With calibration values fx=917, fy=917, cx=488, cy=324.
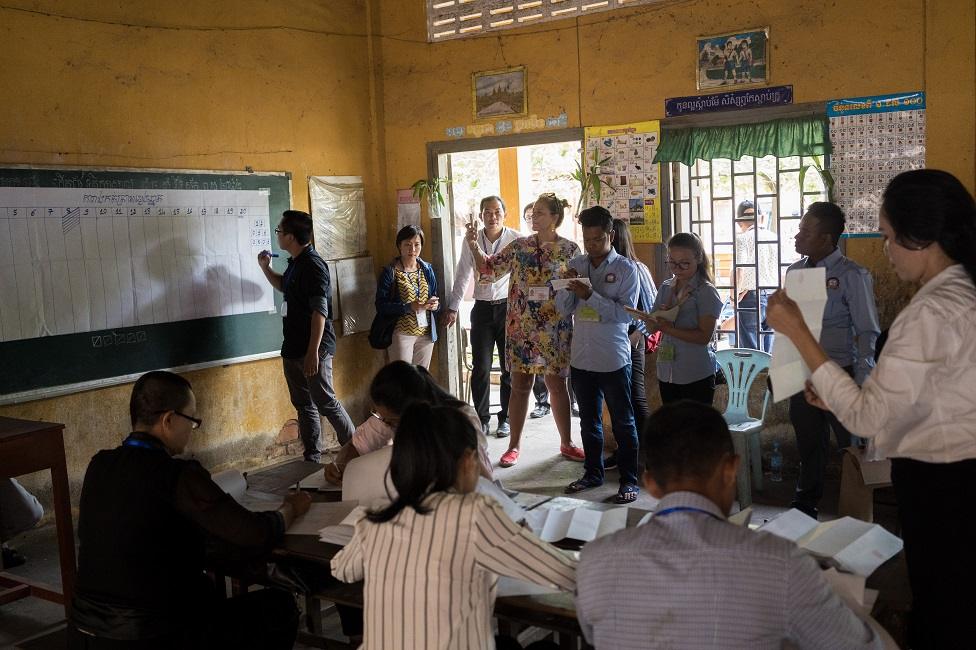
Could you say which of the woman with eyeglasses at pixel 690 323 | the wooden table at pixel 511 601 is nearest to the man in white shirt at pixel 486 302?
the woman with eyeglasses at pixel 690 323

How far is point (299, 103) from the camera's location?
6.47 metres

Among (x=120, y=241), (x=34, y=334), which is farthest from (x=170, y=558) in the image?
(x=120, y=241)

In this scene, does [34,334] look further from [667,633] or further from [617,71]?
[667,633]

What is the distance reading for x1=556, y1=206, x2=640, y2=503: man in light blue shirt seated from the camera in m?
4.86

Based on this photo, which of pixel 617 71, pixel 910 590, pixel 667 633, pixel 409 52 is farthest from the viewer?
pixel 409 52

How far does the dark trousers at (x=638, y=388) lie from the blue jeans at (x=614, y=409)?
415 mm

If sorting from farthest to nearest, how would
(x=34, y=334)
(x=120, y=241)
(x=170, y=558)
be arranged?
(x=120, y=241), (x=34, y=334), (x=170, y=558)

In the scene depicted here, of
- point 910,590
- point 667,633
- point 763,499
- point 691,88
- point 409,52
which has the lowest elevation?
point 763,499

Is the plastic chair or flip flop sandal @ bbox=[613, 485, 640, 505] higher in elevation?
the plastic chair

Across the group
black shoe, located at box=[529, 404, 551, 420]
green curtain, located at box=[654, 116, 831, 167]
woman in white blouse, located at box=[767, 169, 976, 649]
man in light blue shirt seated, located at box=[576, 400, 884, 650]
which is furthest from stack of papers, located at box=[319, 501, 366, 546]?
black shoe, located at box=[529, 404, 551, 420]

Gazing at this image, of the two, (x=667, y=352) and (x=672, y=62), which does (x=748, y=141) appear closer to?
(x=672, y=62)

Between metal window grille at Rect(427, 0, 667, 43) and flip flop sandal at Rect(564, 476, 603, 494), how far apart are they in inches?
110

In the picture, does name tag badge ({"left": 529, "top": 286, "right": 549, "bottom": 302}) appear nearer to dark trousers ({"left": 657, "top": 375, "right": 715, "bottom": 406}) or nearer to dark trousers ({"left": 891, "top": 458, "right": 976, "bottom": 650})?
dark trousers ({"left": 657, "top": 375, "right": 715, "bottom": 406})

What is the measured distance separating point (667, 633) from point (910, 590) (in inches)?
32.0
